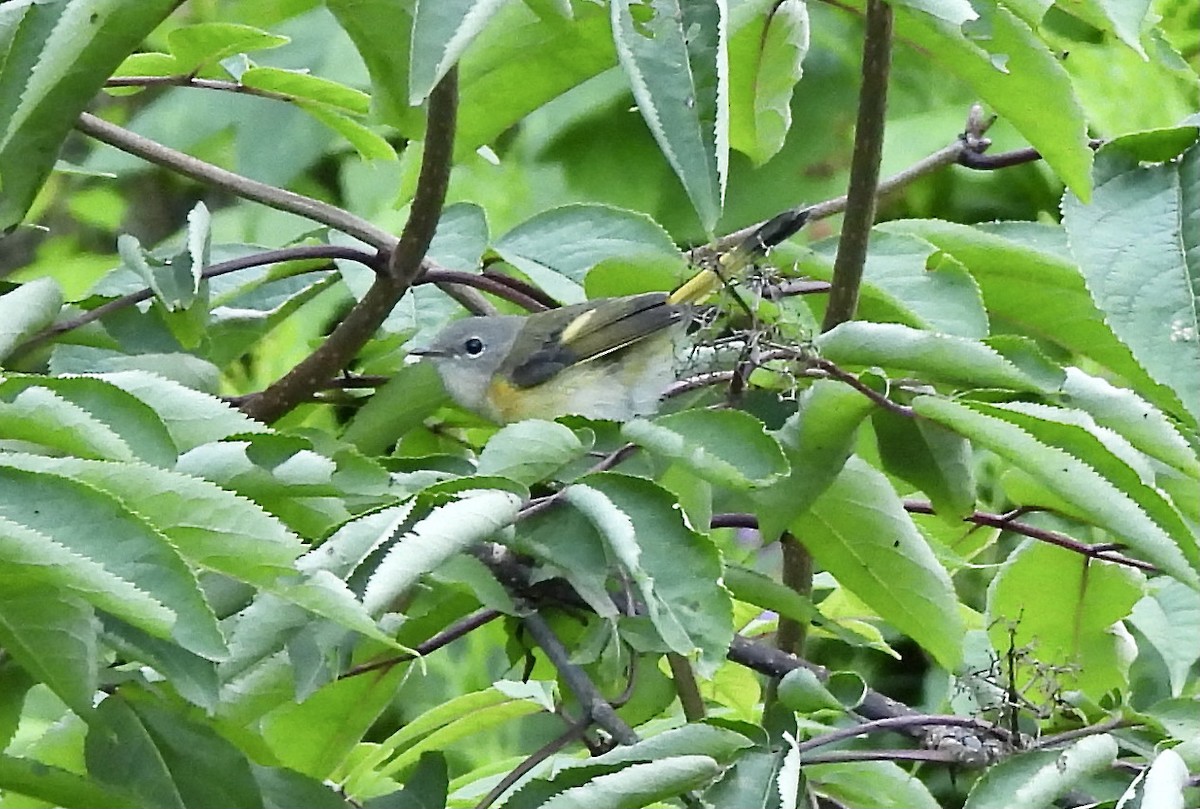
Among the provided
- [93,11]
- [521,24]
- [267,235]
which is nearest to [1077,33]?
[267,235]

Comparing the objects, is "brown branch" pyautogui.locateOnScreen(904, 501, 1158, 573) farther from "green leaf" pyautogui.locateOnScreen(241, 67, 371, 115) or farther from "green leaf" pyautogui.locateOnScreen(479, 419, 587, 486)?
"green leaf" pyautogui.locateOnScreen(241, 67, 371, 115)

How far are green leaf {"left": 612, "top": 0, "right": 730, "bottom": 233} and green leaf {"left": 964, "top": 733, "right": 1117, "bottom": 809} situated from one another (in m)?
0.34

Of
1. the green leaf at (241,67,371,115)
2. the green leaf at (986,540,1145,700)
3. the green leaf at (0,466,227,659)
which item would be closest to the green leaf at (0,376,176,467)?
the green leaf at (0,466,227,659)

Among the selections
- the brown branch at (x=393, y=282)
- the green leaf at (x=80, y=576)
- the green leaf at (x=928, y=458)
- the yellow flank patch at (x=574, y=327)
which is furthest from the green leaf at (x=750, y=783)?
the yellow flank patch at (x=574, y=327)

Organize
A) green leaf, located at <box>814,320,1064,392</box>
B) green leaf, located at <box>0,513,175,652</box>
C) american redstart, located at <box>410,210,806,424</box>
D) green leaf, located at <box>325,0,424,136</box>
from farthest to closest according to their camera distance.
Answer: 1. american redstart, located at <box>410,210,806,424</box>
2. green leaf, located at <box>325,0,424,136</box>
3. green leaf, located at <box>814,320,1064,392</box>
4. green leaf, located at <box>0,513,175,652</box>

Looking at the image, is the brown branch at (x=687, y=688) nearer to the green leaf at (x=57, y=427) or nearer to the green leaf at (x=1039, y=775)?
the green leaf at (x=1039, y=775)

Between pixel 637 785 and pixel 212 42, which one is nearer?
pixel 637 785

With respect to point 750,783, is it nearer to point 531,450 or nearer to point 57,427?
point 531,450

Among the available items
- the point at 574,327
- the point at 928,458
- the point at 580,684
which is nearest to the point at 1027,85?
the point at 928,458

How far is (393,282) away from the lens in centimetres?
111

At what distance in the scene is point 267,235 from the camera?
311 centimetres

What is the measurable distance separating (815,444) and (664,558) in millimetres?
157

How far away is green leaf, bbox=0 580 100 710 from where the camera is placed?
2.28 ft

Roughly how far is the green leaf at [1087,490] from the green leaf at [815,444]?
84mm
